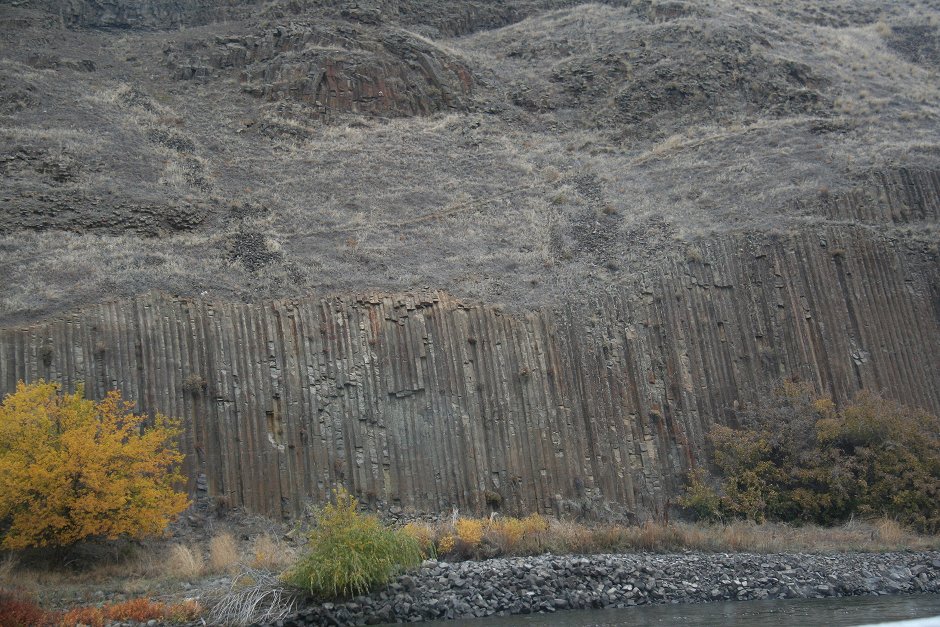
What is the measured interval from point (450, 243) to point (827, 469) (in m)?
12.4

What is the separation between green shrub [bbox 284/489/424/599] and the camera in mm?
15000

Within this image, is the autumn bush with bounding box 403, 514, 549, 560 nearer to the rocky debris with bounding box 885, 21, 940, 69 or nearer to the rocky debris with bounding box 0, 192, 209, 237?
the rocky debris with bounding box 0, 192, 209, 237

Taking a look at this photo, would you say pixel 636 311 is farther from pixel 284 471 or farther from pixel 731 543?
pixel 284 471

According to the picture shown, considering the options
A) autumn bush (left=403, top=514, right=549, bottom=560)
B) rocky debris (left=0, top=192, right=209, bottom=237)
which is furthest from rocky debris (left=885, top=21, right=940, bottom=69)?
autumn bush (left=403, top=514, right=549, bottom=560)

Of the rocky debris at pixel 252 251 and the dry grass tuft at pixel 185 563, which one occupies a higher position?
the rocky debris at pixel 252 251

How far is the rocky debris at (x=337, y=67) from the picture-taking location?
116ft

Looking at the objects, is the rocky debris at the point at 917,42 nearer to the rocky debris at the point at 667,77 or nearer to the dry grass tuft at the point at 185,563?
the rocky debris at the point at 667,77

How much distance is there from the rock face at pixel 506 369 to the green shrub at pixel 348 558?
4558 mm

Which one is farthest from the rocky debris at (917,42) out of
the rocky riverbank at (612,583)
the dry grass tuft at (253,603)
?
the dry grass tuft at (253,603)

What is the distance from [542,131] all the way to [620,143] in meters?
3.37

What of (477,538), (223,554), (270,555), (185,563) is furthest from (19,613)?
(477,538)

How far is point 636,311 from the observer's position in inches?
985

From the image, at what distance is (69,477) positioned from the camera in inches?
660

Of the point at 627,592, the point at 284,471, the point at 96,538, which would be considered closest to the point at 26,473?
the point at 96,538
